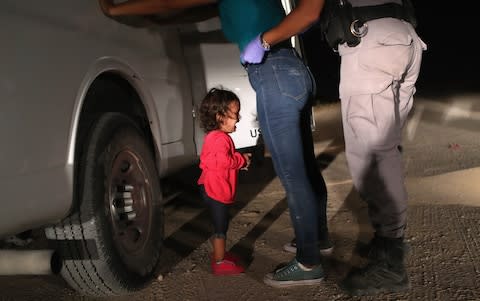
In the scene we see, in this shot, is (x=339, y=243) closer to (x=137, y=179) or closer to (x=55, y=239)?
(x=137, y=179)

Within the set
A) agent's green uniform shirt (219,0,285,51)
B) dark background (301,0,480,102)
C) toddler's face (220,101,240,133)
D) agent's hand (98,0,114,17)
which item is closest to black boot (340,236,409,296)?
toddler's face (220,101,240,133)

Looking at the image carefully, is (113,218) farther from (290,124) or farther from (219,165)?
(290,124)

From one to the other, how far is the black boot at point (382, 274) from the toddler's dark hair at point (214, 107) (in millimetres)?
1112

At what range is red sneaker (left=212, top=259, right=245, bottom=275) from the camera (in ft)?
9.64

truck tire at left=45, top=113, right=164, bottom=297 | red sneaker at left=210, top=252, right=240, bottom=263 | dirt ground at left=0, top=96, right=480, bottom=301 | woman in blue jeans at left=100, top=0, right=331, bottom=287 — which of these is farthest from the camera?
red sneaker at left=210, top=252, right=240, bottom=263

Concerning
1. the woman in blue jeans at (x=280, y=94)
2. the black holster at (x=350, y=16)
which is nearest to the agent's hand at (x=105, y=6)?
the woman in blue jeans at (x=280, y=94)

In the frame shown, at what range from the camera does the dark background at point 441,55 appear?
Answer: 13290 mm

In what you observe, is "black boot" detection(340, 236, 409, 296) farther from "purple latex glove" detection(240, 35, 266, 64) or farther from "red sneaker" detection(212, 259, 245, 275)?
"purple latex glove" detection(240, 35, 266, 64)

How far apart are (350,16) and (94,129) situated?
53.5 inches

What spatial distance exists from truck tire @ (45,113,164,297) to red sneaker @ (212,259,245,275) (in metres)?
0.36

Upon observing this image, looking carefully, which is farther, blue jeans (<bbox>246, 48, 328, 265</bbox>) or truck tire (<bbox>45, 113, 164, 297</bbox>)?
blue jeans (<bbox>246, 48, 328, 265</bbox>)

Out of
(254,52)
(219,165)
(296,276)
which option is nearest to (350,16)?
(254,52)

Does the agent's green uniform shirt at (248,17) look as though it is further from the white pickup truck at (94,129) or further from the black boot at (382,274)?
the black boot at (382,274)

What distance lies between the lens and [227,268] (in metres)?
2.94
